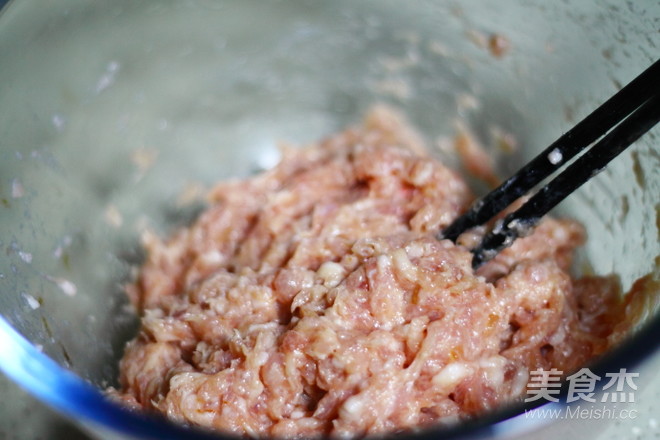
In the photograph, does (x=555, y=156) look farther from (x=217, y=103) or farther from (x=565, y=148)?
(x=217, y=103)

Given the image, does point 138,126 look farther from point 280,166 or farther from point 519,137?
point 519,137

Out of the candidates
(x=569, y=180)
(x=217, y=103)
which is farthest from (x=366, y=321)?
(x=217, y=103)

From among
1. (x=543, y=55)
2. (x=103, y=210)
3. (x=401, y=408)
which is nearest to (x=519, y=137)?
(x=543, y=55)

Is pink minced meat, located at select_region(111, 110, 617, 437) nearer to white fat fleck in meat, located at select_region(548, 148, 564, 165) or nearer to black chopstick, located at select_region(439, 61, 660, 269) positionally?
black chopstick, located at select_region(439, 61, 660, 269)

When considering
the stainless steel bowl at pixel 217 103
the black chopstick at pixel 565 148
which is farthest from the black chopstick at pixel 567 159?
the stainless steel bowl at pixel 217 103

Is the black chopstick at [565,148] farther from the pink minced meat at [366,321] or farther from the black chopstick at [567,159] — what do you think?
the pink minced meat at [366,321]

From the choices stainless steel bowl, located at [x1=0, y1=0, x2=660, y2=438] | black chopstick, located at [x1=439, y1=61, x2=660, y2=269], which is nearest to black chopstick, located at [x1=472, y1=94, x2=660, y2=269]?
black chopstick, located at [x1=439, y1=61, x2=660, y2=269]
